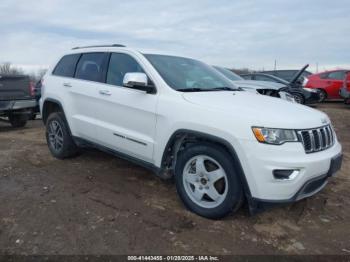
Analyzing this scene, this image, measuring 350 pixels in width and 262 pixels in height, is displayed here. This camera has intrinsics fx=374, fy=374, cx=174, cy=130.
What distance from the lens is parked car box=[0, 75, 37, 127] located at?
9625 mm

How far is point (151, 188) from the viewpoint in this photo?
4844 millimetres

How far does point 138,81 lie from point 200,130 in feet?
3.17

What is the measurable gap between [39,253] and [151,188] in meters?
1.83

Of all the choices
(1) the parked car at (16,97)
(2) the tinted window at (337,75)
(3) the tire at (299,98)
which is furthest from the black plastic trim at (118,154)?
(2) the tinted window at (337,75)

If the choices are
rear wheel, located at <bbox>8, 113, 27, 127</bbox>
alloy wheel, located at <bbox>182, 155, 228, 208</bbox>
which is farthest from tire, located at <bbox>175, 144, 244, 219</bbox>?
rear wheel, located at <bbox>8, 113, 27, 127</bbox>

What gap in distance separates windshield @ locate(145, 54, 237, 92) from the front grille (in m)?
1.36

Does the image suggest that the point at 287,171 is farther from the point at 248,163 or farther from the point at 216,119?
the point at 216,119

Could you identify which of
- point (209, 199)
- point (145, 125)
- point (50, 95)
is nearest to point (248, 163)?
point (209, 199)

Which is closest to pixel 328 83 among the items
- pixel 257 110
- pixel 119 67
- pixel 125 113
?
pixel 119 67

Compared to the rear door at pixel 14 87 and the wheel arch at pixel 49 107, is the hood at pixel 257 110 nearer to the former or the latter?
the wheel arch at pixel 49 107

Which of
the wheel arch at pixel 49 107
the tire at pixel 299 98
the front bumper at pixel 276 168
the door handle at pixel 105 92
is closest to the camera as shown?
the front bumper at pixel 276 168

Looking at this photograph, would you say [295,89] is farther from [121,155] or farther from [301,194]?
[301,194]

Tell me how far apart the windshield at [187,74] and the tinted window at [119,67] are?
0.21 m

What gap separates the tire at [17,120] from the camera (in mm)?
10469
